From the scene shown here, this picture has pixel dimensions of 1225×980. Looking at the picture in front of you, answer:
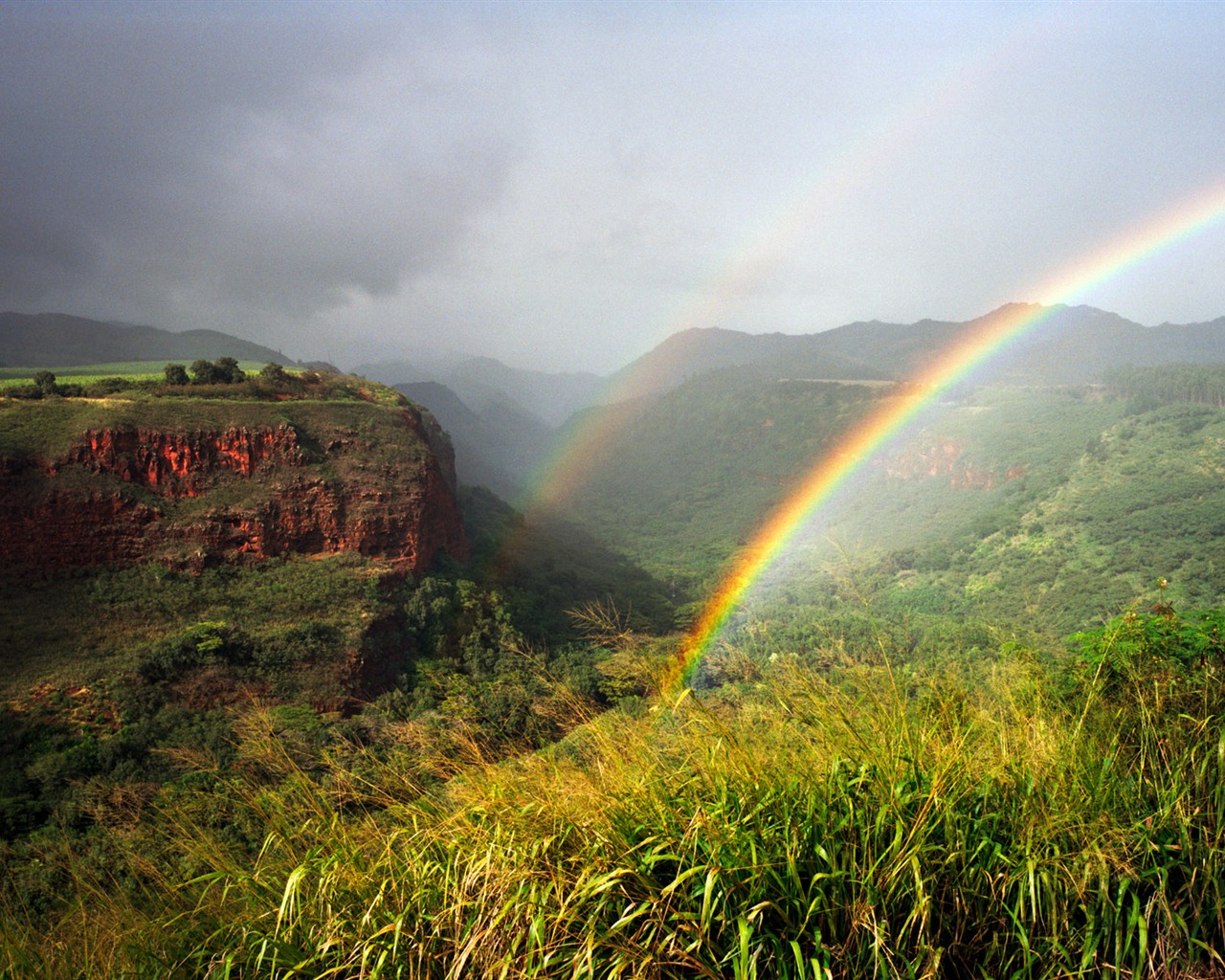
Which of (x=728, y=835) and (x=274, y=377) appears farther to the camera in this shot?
(x=274, y=377)

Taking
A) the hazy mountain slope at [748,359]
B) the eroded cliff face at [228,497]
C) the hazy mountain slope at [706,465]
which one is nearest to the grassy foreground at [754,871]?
the eroded cliff face at [228,497]

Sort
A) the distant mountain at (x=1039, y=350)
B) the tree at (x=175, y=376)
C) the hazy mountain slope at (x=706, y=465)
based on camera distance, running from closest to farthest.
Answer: the tree at (x=175, y=376) → the hazy mountain slope at (x=706, y=465) → the distant mountain at (x=1039, y=350)

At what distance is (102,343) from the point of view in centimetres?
9756

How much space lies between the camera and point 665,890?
7.10 feet

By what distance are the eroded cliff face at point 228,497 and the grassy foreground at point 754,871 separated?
24.5m

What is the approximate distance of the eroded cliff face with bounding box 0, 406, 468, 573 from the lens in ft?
71.1

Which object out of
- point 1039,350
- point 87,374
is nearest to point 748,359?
point 1039,350

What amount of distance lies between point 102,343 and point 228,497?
330 feet

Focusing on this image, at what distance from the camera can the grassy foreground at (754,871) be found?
7.31 ft

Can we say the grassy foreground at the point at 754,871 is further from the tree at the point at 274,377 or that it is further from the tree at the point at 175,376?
the tree at the point at 274,377

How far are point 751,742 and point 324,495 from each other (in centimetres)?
2714

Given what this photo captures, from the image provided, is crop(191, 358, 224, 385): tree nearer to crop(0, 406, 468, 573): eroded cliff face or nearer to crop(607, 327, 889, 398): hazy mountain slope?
crop(0, 406, 468, 573): eroded cliff face

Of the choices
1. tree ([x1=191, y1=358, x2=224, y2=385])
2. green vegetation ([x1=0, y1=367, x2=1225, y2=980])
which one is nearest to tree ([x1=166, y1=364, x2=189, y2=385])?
tree ([x1=191, y1=358, x2=224, y2=385])

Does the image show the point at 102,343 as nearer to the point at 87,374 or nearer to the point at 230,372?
the point at 87,374
